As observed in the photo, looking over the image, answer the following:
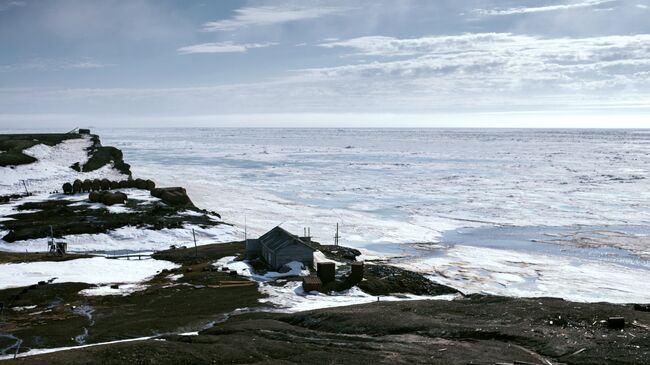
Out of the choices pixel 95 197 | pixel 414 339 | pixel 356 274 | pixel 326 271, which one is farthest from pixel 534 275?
pixel 95 197

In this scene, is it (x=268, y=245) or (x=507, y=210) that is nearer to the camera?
(x=268, y=245)

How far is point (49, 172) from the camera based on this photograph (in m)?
85.8

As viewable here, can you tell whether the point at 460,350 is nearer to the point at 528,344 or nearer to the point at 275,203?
the point at 528,344

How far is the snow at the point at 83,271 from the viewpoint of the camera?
36875mm

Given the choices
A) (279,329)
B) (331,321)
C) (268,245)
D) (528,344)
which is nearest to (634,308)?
(528,344)

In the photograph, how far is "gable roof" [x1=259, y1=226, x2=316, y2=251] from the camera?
38838 millimetres

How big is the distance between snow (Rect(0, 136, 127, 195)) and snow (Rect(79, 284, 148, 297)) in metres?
44.0

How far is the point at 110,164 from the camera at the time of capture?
316 feet

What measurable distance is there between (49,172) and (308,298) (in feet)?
215

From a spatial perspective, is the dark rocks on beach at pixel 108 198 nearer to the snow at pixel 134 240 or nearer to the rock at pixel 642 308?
the snow at pixel 134 240

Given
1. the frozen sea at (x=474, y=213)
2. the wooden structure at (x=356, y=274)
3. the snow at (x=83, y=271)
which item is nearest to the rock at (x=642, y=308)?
the frozen sea at (x=474, y=213)

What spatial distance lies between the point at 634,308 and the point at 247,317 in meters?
17.3

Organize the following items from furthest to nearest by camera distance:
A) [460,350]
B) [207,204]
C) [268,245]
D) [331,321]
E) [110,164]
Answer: [110,164] < [207,204] < [268,245] < [331,321] < [460,350]

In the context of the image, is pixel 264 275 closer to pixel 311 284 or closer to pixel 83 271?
pixel 311 284
